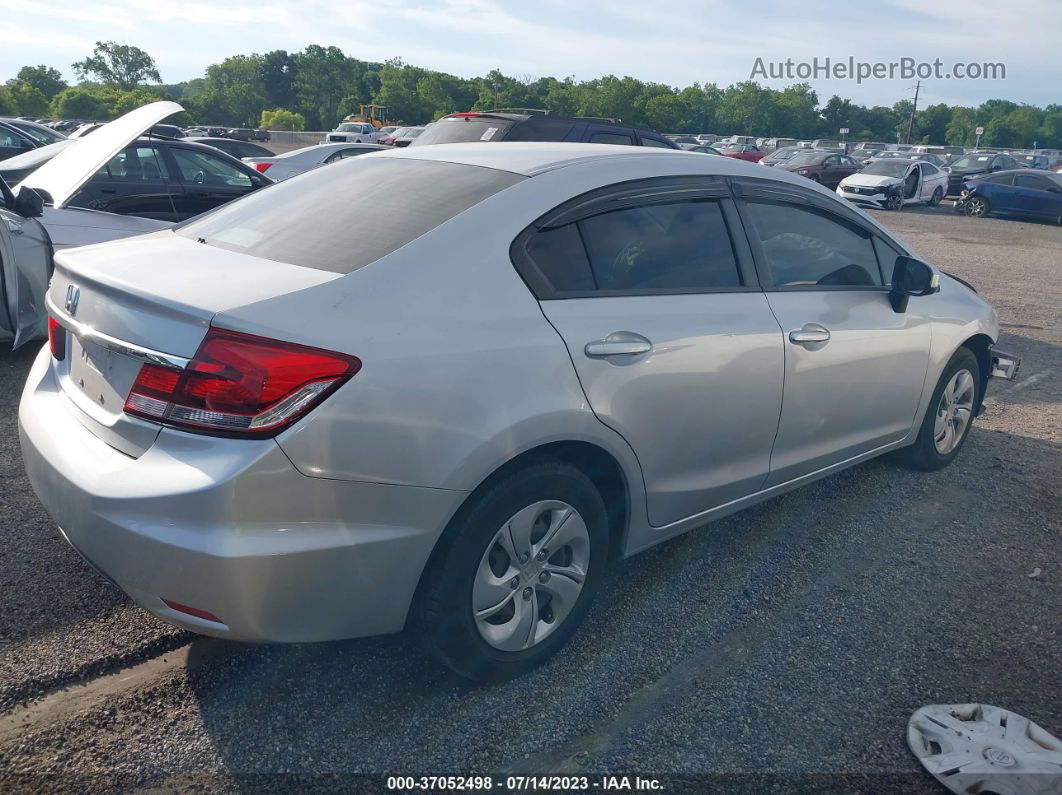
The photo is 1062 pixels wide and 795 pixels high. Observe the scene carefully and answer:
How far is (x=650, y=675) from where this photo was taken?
2990 mm

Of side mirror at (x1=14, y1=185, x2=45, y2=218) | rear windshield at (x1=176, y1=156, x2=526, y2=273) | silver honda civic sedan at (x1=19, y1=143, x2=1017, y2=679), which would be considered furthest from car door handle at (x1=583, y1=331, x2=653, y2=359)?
side mirror at (x1=14, y1=185, x2=45, y2=218)

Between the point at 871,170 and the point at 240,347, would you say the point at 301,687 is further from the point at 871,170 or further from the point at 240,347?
the point at 871,170

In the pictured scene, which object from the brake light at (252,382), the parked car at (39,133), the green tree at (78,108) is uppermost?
the green tree at (78,108)

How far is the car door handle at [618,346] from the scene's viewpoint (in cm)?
281

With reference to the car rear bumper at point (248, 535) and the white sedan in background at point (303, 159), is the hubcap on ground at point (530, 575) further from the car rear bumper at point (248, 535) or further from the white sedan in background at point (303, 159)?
the white sedan in background at point (303, 159)

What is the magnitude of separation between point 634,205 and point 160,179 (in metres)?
6.26

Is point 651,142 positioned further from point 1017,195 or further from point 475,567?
point 1017,195

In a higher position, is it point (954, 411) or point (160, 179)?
point (160, 179)

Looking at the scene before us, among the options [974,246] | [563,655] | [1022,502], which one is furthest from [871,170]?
[563,655]

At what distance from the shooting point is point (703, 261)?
11.0ft

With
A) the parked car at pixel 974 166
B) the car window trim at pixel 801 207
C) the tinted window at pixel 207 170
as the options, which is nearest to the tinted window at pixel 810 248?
the car window trim at pixel 801 207

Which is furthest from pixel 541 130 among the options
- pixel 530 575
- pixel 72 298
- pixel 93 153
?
pixel 530 575

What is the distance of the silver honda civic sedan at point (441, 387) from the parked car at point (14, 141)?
599 inches

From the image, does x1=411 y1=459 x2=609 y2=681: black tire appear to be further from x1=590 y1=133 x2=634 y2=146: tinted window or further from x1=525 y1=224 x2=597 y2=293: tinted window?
x1=590 y1=133 x2=634 y2=146: tinted window
